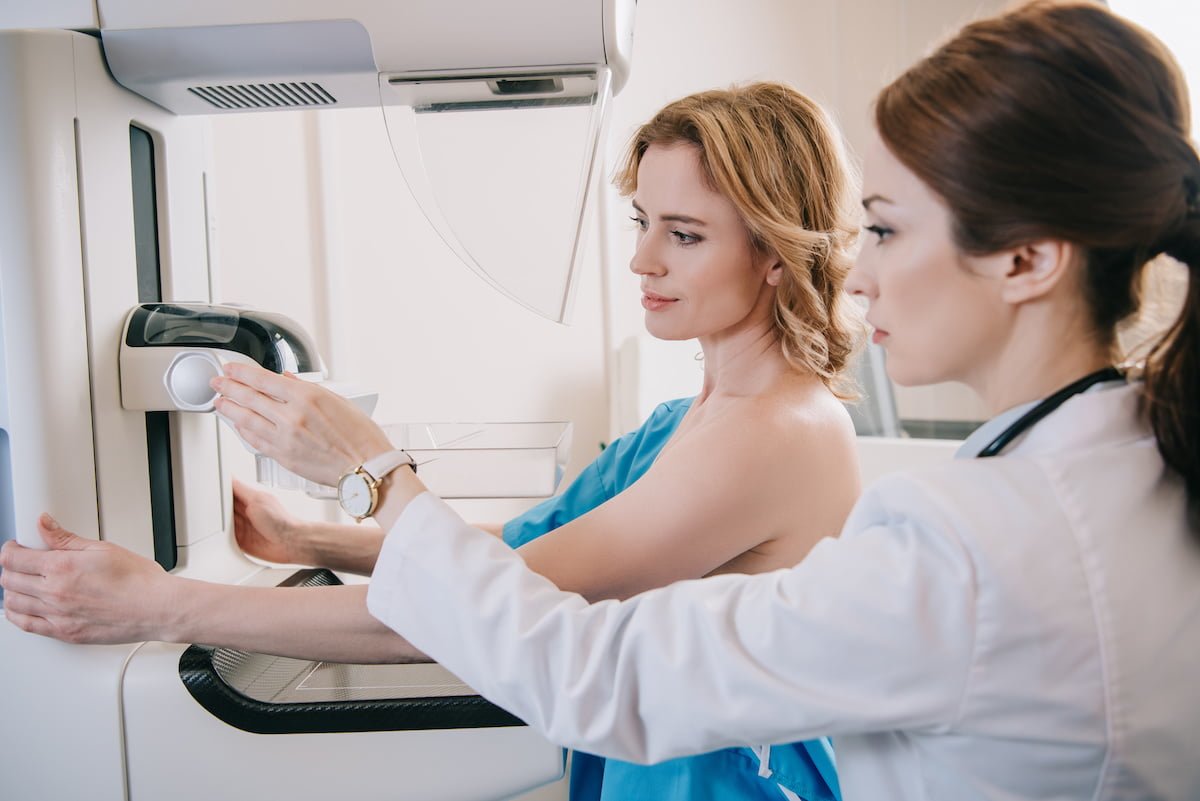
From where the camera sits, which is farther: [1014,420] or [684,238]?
[684,238]

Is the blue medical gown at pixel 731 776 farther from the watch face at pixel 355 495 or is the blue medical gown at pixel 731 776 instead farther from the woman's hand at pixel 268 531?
the woman's hand at pixel 268 531

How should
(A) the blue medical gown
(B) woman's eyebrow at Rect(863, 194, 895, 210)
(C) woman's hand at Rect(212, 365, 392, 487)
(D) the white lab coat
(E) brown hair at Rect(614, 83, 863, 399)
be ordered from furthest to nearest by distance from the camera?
(E) brown hair at Rect(614, 83, 863, 399) < (A) the blue medical gown < (C) woman's hand at Rect(212, 365, 392, 487) < (B) woman's eyebrow at Rect(863, 194, 895, 210) < (D) the white lab coat

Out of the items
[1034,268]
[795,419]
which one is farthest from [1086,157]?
[795,419]

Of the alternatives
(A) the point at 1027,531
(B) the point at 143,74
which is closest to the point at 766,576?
(A) the point at 1027,531

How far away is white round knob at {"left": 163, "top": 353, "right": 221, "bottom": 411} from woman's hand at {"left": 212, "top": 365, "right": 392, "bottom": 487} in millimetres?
99

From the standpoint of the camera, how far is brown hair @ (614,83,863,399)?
1.02m

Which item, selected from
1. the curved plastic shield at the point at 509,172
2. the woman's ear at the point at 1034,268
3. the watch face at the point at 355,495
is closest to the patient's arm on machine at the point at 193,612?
the watch face at the point at 355,495

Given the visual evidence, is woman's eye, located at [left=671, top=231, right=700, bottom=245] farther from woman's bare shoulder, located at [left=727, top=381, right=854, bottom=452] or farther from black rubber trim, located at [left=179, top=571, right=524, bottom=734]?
black rubber trim, located at [left=179, top=571, right=524, bottom=734]

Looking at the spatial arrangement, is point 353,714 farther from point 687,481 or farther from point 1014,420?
point 1014,420

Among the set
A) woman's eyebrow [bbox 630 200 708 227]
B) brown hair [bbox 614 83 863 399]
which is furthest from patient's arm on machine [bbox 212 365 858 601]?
woman's eyebrow [bbox 630 200 708 227]

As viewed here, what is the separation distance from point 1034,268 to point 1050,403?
3.6 inches

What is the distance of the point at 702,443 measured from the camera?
3.07 ft

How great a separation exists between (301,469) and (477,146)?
384mm

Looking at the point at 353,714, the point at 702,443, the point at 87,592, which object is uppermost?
the point at 702,443
